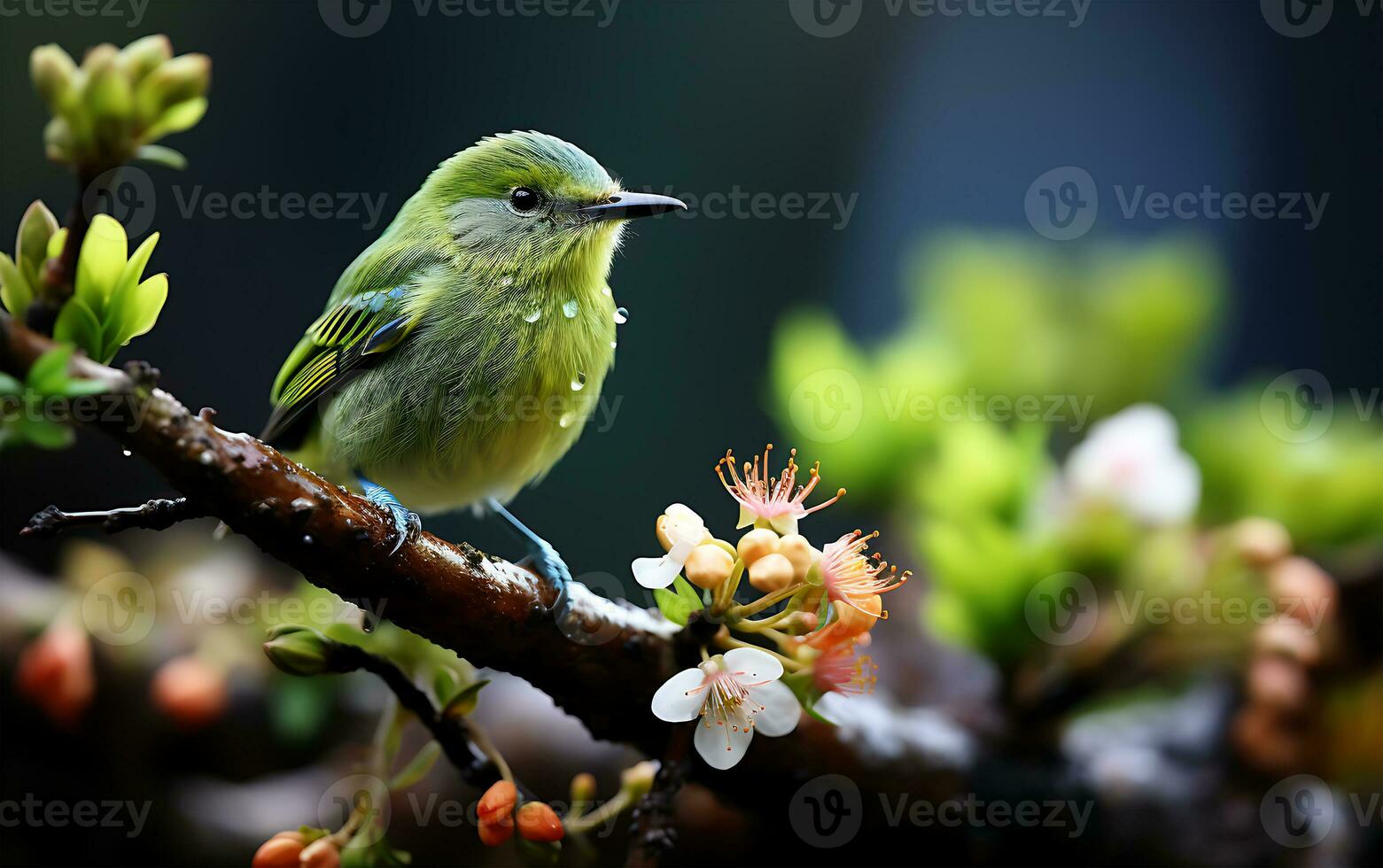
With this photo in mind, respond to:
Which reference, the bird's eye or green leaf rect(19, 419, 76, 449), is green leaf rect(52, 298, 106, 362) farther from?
the bird's eye

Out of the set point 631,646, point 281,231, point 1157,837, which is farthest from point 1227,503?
point 281,231

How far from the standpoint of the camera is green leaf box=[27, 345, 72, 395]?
44 cm

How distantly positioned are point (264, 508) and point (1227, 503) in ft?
4.10

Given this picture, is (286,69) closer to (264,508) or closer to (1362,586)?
(264,508)

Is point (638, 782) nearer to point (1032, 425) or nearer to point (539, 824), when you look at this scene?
point (539, 824)

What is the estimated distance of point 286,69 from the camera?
5.67 feet
